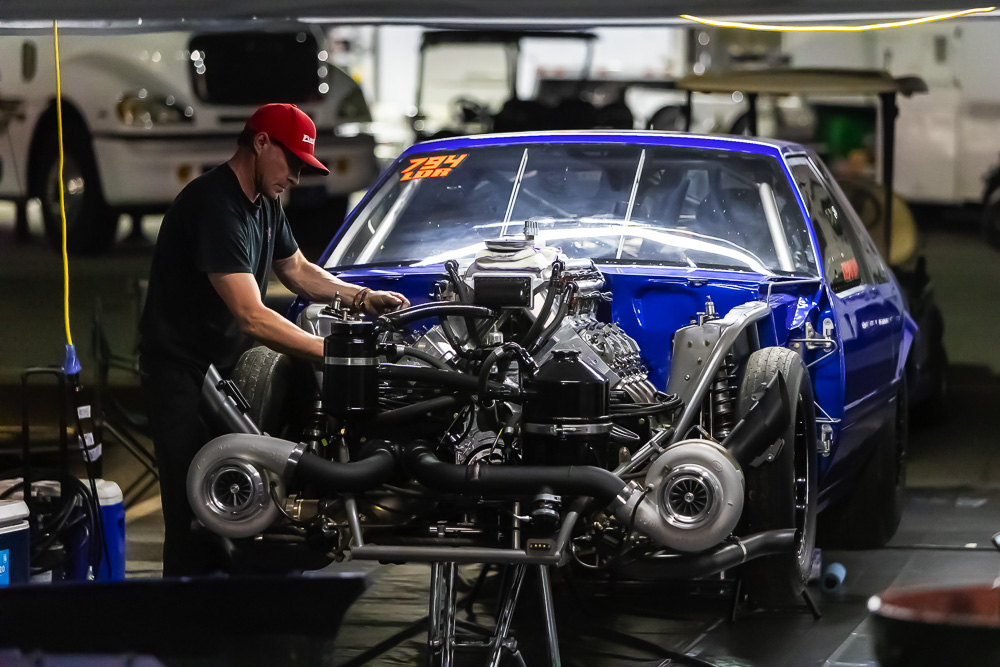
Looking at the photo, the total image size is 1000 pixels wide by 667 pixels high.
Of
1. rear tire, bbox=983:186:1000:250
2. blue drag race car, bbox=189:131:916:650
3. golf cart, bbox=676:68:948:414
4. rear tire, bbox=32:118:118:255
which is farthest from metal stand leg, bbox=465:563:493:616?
rear tire, bbox=983:186:1000:250

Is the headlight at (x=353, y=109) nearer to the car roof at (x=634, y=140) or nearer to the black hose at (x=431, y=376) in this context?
the car roof at (x=634, y=140)

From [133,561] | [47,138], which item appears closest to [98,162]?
[47,138]

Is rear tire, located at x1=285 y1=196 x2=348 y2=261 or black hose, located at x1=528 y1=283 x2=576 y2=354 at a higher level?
black hose, located at x1=528 y1=283 x2=576 y2=354

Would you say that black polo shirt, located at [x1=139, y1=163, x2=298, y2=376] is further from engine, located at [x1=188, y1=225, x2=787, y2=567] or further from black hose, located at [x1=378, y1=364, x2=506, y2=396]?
black hose, located at [x1=378, y1=364, x2=506, y2=396]

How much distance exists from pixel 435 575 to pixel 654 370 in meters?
1.09

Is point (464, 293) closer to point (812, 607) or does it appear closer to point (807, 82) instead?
point (812, 607)

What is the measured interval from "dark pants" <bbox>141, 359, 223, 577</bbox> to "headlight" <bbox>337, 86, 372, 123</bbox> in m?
9.34

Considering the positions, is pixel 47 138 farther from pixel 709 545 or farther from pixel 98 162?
pixel 709 545

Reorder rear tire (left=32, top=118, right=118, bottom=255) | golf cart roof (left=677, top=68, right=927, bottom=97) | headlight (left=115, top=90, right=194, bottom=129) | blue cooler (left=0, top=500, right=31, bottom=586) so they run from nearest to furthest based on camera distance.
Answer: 1. blue cooler (left=0, top=500, right=31, bottom=586)
2. golf cart roof (left=677, top=68, right=927, bottom=97)
3. headlight (left=115, top=90, right=194, bottom=129)
4. rear tire (left=32, top=118, right=118, bottom=255)

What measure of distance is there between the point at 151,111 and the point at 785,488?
389 inches

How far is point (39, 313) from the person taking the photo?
555 inches

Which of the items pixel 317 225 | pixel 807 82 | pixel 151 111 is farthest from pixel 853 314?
pixel 317 225

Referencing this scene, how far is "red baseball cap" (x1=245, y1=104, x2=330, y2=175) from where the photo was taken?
5.39 metres

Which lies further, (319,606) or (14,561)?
(14,561)
